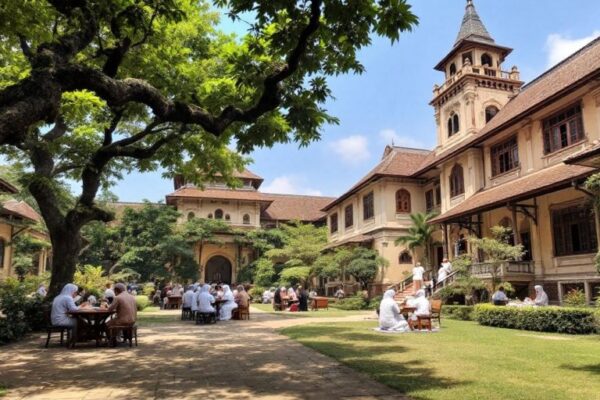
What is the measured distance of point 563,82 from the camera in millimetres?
20047

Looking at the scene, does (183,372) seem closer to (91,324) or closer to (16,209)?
(91,324)

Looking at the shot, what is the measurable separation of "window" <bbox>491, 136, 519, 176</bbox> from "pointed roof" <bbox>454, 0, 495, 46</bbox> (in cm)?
916

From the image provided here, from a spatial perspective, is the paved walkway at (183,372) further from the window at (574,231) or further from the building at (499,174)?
the window at (574,231)

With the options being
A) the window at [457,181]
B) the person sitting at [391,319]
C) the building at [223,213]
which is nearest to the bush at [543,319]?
the person sitting at [391,319]

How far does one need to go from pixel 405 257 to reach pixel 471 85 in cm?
1076

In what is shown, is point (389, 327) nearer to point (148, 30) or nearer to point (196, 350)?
point (196, 350)

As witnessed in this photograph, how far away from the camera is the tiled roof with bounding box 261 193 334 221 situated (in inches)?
1910

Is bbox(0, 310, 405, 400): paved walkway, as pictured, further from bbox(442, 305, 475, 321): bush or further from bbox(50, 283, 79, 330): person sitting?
bbox(442, 305, 475, 321): bush

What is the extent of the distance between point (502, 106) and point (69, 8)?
26.0 metres

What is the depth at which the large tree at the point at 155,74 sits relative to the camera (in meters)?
6.18

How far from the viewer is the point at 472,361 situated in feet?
26.5

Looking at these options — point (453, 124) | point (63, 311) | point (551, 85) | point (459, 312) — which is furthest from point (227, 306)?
point (453, 124)

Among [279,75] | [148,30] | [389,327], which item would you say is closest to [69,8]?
[148,30]

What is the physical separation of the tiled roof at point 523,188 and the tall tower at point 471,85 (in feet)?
20.2
